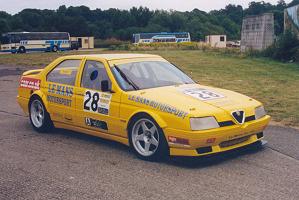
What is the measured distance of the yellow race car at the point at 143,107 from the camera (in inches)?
226

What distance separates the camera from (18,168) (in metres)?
5.82

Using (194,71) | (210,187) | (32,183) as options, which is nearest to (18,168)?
(32,183)

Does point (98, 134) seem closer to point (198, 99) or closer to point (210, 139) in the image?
point (198, 99)

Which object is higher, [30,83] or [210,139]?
[30,83]

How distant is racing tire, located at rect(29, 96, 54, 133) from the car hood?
2190 millimetres

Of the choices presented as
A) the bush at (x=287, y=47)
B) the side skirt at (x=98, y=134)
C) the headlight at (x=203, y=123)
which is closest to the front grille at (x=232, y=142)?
the headlight at (x=203, y=123)

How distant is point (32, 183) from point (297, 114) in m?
6.13

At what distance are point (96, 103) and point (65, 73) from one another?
1.19m

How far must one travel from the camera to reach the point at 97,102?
6.78 metres

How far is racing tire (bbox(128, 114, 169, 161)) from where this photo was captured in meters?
5.92

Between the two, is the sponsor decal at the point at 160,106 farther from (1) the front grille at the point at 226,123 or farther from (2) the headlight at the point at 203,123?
(1) the front grille at the point at 226,123

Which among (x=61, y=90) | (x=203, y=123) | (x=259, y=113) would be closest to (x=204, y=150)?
(x=203, y=123)

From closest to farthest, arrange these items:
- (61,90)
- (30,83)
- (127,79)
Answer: (127,79) → (61,90) → (30,83)

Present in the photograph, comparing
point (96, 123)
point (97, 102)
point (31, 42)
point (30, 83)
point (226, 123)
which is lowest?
point (96, 123)
